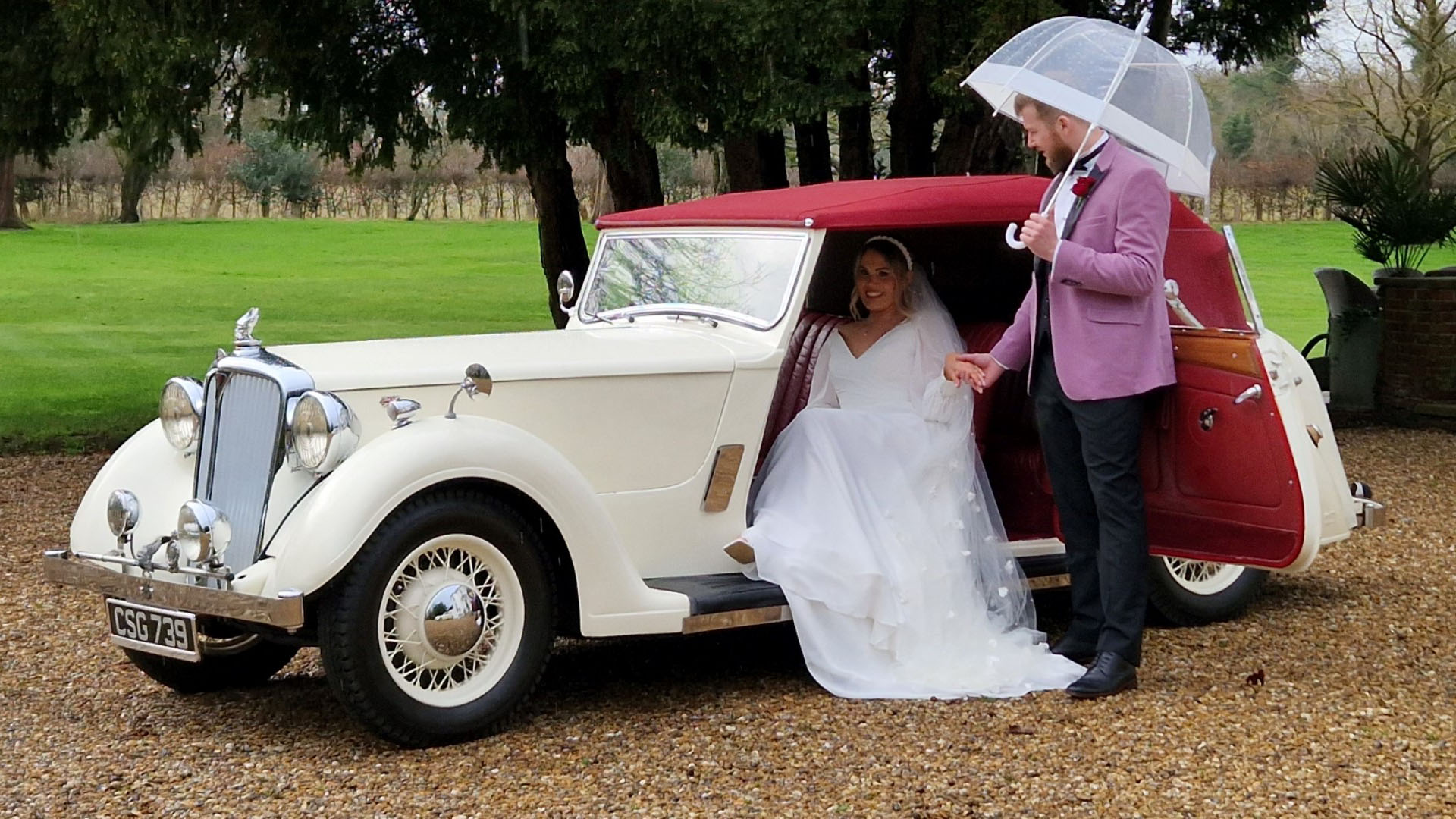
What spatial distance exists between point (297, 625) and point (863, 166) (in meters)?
10.3

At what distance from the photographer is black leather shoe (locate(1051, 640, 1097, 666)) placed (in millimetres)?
5660

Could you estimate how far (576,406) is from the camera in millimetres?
5277

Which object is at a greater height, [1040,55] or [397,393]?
[1040,55]

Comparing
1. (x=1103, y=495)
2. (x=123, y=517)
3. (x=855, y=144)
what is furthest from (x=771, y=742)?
(x=855, y=144)

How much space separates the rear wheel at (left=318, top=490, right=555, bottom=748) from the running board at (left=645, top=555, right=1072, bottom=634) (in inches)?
19.7

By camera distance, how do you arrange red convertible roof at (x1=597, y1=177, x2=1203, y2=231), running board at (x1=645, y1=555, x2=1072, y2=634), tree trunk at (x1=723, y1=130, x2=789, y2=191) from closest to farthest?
running board at (x1=645, y1=555, x2=1072, y2=634) < red convertible roof at (x1=597, y1=177, x2=1203, y2=231) < tree trunk at (x1=723, y1=130, x2=789, y2=191)

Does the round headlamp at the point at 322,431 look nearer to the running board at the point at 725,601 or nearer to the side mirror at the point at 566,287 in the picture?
the running board at the point at 725,601

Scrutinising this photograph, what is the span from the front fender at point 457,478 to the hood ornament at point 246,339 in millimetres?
665

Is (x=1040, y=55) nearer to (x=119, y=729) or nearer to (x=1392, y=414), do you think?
(x=119, y=729)

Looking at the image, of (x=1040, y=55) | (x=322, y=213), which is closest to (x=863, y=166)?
(x=1040, y=55)

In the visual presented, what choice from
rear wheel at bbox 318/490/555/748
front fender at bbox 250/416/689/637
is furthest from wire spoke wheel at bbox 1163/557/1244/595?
rear wheel at bbox 318/490/555/748

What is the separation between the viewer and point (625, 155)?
38.1 ft

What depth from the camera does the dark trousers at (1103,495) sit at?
516 centimetres

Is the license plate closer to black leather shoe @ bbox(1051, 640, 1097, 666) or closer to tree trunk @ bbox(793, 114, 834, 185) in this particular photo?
black leather shoe @ bbox(1051, 640, 1097, 666)
